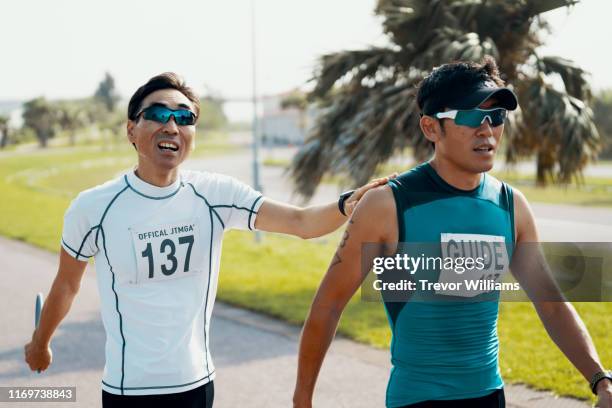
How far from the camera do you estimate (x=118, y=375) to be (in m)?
2.84

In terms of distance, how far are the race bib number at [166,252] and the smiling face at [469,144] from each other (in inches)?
41.7

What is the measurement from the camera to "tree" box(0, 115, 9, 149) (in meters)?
71.3

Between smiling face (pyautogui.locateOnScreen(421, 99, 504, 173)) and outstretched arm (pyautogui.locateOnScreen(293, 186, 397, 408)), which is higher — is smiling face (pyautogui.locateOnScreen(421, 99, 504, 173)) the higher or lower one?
the higher one

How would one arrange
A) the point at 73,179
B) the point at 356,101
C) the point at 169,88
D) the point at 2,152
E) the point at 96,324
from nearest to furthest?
the point at 169,88 → the point at 96,324 → the point at 356,101 → the point at 73,179 → the point at 2,152

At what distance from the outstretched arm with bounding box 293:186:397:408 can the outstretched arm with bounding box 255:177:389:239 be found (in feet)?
Answer: 2.09

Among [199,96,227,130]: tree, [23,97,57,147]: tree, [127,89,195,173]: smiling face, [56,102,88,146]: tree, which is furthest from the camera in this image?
[199,96,227,130]: tree

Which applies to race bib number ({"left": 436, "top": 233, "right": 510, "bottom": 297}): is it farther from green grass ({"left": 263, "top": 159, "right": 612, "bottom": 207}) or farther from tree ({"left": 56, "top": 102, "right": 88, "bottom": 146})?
tree ({"left": 56, "top": 102, "right": 88, "bottom": 146})

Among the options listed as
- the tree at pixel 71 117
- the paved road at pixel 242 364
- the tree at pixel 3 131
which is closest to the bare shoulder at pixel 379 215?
the paved road at pixel 242 364

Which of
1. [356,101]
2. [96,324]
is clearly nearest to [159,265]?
[96,324]

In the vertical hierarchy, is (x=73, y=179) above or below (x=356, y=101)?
below

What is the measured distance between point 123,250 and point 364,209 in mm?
1003

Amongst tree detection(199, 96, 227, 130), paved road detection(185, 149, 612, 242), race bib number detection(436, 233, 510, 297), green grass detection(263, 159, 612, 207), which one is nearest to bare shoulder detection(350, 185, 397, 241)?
race bib number detection(436, 233, 510, 297)

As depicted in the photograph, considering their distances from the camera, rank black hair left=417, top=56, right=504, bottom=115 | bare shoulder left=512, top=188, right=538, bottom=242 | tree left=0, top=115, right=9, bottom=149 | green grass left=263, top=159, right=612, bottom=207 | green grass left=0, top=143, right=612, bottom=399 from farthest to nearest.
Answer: tree left=0, top=115, right=9, bottom=149, green grass left=263, top=159, right=612, bottom=207, green grass left=0, top=143, right=612, bottom=399, bare shoulder left=512, top=188, right=538, bottom=242, black hair left=417, top=56, right=504, bottom=115

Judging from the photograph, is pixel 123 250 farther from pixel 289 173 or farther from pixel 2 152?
pixel 2 152
